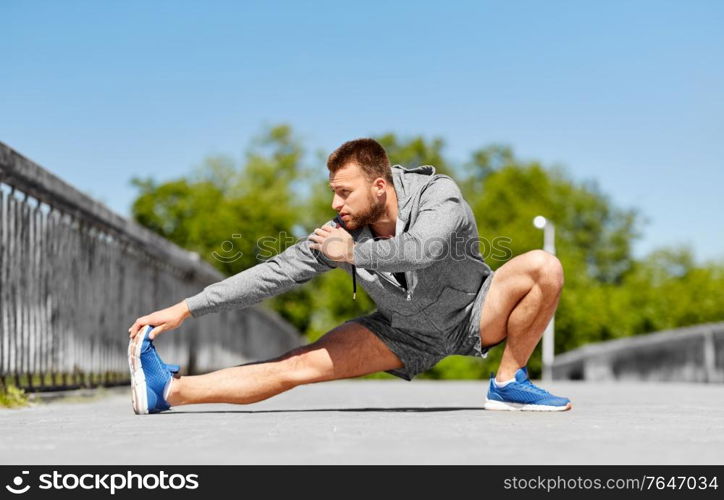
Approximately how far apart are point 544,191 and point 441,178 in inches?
2054

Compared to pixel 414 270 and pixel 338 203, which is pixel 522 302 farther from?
pixel 338 203

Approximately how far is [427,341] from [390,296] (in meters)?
0.39

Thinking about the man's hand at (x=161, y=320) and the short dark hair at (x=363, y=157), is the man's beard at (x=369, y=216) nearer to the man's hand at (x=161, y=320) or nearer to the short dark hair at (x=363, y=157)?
the short dark hair at (x=363, y=157)

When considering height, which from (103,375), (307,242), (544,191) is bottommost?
(103,375)

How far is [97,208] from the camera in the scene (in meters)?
8.80

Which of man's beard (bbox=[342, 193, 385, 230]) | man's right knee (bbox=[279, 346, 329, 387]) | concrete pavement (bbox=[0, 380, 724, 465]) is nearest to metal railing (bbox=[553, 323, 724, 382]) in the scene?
concrete pavement (bbox=[0, 380, 724, 465])

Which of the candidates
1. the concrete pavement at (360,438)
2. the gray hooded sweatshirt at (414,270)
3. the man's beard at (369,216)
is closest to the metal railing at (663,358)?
the concrete pavement at (360,438)

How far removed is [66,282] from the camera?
8.09m

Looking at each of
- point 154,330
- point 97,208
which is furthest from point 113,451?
point 97,208

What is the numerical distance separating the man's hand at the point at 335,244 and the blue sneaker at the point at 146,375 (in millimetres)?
964

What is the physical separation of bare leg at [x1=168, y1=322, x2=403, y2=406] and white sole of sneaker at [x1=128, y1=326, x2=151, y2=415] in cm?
32

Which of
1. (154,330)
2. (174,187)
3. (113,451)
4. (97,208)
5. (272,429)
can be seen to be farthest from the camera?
(174,187)

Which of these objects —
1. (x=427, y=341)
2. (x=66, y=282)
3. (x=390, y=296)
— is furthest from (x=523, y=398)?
(x=66, y=282)
